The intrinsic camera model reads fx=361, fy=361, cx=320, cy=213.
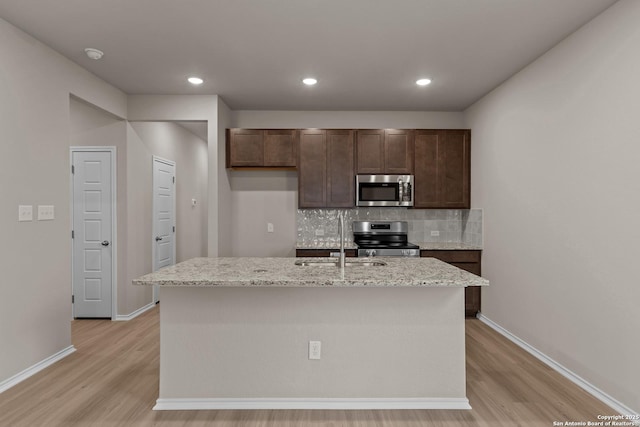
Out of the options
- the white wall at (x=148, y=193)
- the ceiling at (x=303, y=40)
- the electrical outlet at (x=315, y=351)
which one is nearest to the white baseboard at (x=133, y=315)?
the white wall at (x=148, y=193)

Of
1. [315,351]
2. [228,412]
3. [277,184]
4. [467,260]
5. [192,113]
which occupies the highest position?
[192,113]

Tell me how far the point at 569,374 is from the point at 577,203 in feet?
4.24

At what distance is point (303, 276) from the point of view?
2102 millimetres

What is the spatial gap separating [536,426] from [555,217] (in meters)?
1.60

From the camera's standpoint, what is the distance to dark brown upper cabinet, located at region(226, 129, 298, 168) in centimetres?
450

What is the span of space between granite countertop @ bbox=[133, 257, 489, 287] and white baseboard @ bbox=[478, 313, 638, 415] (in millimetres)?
1281

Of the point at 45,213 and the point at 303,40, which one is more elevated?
the point at 303,40

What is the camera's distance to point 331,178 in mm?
4566

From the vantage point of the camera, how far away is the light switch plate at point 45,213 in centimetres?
289

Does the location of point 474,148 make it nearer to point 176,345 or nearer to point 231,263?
point 231,263

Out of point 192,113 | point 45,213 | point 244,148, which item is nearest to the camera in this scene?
point 45,213

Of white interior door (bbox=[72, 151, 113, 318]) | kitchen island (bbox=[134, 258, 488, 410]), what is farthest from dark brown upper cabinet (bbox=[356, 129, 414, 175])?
white interior door (bbox=[72, 151, 113, 318])

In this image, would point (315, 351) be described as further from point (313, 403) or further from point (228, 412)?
point (228, 412)

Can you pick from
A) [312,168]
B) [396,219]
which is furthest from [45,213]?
[396,219]
